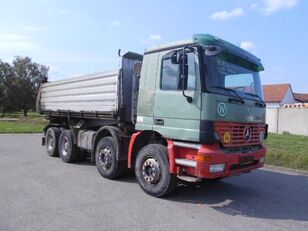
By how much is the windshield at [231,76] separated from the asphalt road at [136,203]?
2.05 m

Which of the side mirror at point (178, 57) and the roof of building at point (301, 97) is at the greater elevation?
the roof of building at point (301, 97)

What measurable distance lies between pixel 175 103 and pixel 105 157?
9.20ft

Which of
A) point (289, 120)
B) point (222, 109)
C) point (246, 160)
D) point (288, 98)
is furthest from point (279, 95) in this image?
point (222, 109)

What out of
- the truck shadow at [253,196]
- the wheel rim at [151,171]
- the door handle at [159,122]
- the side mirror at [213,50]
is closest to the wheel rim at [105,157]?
the wheel rim at [151,171]

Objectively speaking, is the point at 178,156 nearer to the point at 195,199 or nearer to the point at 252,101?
the point at 195,199

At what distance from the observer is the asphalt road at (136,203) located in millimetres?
5750

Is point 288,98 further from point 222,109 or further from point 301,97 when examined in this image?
point 222,109

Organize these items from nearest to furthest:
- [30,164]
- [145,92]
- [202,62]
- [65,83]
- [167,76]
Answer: [202,62]
[167,76]
[145,92]
[30,164]
[65,83]

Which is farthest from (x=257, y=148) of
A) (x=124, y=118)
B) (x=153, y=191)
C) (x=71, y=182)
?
(x=71, y=182)

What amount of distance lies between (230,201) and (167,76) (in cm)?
264

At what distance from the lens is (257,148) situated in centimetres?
784

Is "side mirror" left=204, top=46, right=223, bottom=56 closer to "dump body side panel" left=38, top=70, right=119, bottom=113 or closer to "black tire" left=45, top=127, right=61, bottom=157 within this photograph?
"dump body side panel" left=38, top=70, right=119, bottom=113

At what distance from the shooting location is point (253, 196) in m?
7.88

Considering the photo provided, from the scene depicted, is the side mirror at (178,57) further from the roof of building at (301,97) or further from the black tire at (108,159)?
the roof of building at (301,97)
